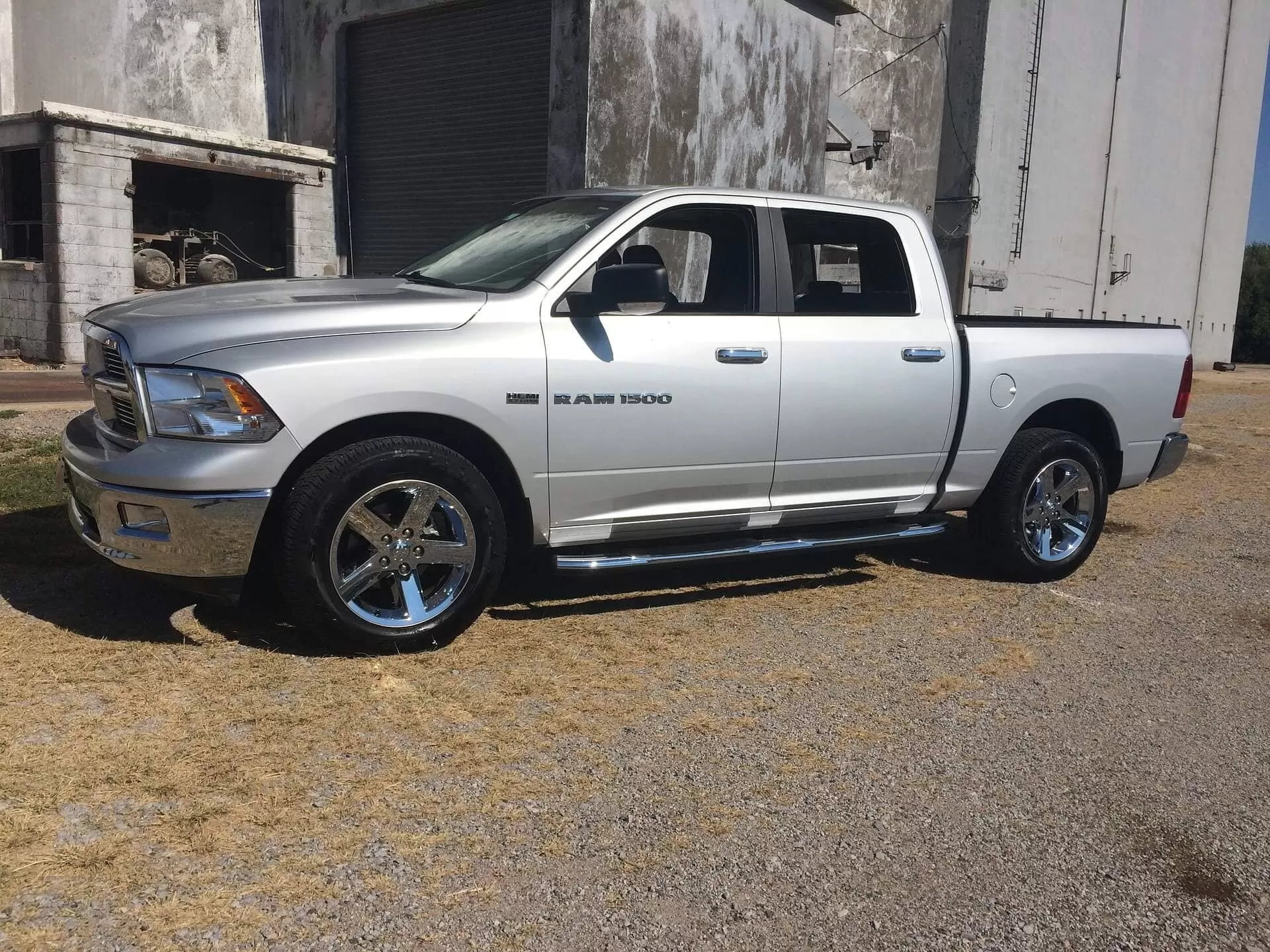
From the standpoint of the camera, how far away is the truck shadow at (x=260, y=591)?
470 cm

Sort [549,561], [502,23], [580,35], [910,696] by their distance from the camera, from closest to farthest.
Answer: [910,696] → [549,561] → [580,35] → [502,23]

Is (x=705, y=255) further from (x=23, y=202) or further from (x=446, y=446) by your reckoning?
(x=23, y=202)

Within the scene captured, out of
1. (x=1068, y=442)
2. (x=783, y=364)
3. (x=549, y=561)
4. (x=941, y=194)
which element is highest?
(x=941, y=194)

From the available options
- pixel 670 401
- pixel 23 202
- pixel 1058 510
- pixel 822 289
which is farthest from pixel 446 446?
pixel 23 202

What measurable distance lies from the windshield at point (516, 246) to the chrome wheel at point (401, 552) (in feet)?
3.33

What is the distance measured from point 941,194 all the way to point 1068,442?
17.3 metres

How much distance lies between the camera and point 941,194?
22328 mm

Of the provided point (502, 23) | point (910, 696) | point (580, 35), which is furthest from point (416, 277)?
point (502, 23)

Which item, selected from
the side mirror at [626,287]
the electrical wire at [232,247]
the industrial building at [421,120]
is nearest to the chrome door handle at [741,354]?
the side mirror at [626,287]

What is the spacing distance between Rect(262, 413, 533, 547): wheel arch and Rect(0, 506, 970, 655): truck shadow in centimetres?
28

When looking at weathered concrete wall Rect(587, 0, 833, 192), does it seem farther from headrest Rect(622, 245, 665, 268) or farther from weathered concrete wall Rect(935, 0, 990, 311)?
headrest Rect(622, 245, 665, 268)

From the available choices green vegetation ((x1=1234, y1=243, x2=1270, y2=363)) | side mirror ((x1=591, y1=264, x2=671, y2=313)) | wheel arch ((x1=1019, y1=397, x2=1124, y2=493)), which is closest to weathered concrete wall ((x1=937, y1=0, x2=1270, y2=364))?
wheel arch ((x1=1019, y1=397, x2=1124, y2=493))

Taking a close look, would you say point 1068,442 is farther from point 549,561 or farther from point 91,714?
point 91,714

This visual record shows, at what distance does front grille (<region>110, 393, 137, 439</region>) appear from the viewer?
4289 mm
